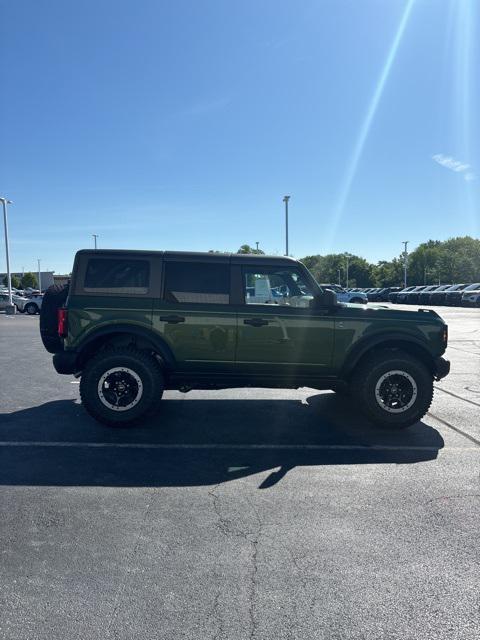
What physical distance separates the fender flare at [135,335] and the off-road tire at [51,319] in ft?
1.95

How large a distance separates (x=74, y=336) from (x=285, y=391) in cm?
369

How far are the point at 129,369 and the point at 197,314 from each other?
1.02 meters

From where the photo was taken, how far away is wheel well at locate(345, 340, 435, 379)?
587 centimetres

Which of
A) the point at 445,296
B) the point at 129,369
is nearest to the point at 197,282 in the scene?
the point at 129,369

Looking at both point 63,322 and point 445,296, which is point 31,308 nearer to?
point 63,322

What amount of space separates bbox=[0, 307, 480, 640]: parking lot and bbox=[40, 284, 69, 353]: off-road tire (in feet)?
3.09

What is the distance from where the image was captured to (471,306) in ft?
119

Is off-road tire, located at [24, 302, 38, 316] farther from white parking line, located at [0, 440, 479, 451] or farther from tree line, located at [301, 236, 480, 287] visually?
tree line, located at [301, 236, 480, 287]

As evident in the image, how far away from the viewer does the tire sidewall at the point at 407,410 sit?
18.7 ft

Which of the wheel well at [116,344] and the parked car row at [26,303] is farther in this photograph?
the parked car row at [26,303]

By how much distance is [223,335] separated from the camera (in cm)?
568

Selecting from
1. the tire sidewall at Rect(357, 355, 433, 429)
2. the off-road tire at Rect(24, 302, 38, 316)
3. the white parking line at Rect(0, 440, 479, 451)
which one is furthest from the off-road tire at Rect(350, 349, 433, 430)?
the off-road tire at Rect(24, 302, 38, 316)

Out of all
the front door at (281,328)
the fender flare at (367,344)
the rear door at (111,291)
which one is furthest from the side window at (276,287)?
the rear door at (111,291)

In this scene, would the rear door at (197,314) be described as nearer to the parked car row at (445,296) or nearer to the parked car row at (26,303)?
the parked car row at (26,303)
